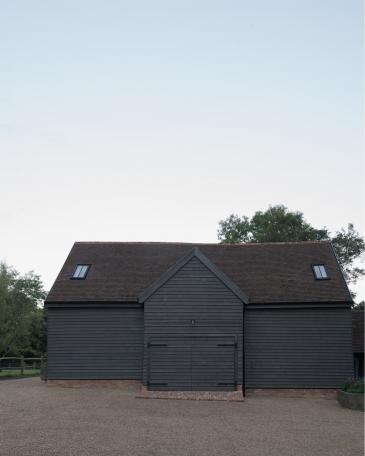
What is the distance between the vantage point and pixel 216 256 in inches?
1271

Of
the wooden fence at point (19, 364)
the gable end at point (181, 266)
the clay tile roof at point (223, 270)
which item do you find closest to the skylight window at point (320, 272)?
the clay tile roof at point (223, 270)

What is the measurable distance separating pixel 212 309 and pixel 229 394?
3731 mm

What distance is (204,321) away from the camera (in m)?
27.2

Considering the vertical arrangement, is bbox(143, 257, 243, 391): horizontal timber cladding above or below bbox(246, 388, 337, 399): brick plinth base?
above

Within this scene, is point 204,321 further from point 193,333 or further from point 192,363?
point 192,363

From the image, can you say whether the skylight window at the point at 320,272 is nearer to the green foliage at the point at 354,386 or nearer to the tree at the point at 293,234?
the green foliage at the point at 354,386

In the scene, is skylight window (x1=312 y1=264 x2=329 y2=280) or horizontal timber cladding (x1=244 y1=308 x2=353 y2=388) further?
skylight window (x1=312 y1=264 x2=329 y2=280)

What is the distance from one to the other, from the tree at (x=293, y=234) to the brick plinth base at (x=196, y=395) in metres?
27.9

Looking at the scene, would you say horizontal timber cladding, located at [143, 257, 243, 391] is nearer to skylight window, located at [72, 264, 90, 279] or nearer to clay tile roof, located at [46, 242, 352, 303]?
clay tile roof, located at [46, 242, 352, 303]

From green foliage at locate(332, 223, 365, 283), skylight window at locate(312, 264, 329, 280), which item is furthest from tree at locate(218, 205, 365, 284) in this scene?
skylight window at locate(312, 264, 329, 280)

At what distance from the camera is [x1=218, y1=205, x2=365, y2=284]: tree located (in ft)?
174

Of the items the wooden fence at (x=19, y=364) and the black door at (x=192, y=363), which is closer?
the black door at (x=192, y=363)

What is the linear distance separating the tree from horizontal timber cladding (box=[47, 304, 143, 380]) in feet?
85.1

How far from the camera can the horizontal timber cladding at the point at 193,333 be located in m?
26.8
